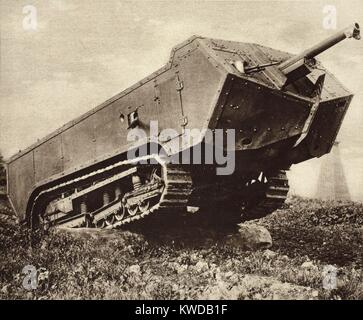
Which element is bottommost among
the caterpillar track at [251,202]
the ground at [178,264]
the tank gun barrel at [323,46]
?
the ground at [178,264]

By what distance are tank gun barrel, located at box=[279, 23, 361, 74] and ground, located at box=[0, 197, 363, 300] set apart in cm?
266

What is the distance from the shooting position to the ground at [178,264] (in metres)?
5.81

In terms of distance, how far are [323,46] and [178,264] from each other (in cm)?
334

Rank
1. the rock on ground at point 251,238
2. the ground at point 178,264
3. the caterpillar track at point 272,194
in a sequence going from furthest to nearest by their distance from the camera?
the rock on ground at point 251,238, the caterpillar track at point 272,194, the ground at point 178,264

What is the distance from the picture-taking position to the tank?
6883mm

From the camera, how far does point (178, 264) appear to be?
732 cm

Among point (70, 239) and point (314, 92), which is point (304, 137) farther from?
Result: point (70, 239)

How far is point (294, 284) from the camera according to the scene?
6.27m

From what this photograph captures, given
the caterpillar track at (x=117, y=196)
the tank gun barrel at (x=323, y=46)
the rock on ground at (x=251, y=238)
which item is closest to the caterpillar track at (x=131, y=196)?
the caterpillar track at (x=117, y=196)

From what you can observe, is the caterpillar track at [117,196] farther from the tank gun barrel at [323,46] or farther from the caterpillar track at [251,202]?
the tank gun barrel at [323,46]

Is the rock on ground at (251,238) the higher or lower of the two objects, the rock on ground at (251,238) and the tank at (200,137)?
the lower

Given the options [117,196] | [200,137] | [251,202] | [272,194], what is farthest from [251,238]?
[200,137]

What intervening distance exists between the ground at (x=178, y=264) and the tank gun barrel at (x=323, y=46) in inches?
105

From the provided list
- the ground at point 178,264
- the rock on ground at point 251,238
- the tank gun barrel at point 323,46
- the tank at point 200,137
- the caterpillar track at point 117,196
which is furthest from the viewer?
the rock on ground at point 251,238
